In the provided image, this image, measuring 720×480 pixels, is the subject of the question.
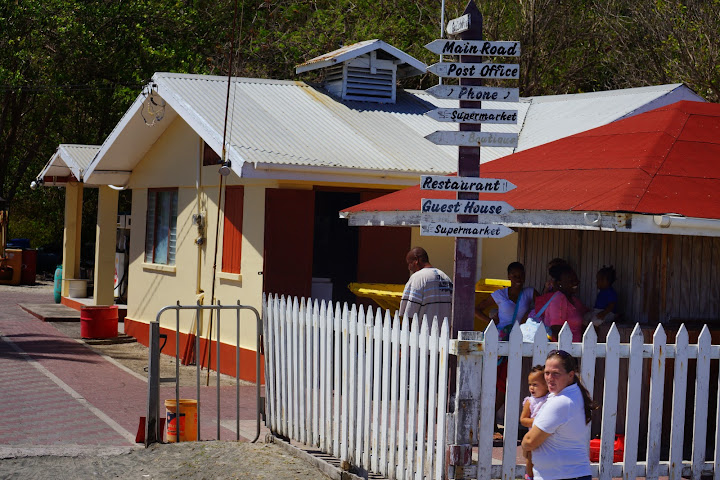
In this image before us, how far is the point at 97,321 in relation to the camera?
53.0 feet

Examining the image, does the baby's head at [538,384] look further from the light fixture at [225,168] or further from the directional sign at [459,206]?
the light fixture at [225,168]

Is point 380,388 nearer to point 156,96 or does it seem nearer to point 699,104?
point 699,104

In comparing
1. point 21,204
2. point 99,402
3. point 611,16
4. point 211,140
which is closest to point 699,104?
point 211,140

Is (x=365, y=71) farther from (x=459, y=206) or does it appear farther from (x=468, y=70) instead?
(x=459, y=206)

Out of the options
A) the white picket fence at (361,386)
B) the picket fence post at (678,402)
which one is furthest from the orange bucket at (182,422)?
the picket fence post at (678,402)

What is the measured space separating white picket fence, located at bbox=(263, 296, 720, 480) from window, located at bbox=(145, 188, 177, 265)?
26.6 feet

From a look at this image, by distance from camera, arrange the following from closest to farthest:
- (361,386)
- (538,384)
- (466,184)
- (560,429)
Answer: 1. (560,429)
2. (538,384)
3. (466,184)
4. (361,386)

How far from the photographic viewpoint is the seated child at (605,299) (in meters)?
8.27

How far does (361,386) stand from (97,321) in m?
9.72

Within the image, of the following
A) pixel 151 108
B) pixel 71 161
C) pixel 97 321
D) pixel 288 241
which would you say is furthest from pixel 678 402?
pixel 71 161

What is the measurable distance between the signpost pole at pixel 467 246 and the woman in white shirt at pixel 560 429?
1.12 m

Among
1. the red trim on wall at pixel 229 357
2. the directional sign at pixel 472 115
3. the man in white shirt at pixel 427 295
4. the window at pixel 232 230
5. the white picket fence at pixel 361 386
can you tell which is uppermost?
the directional sign at pixel 472 115

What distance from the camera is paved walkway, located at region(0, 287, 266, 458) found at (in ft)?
29.9

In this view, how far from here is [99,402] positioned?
10.9 meters
